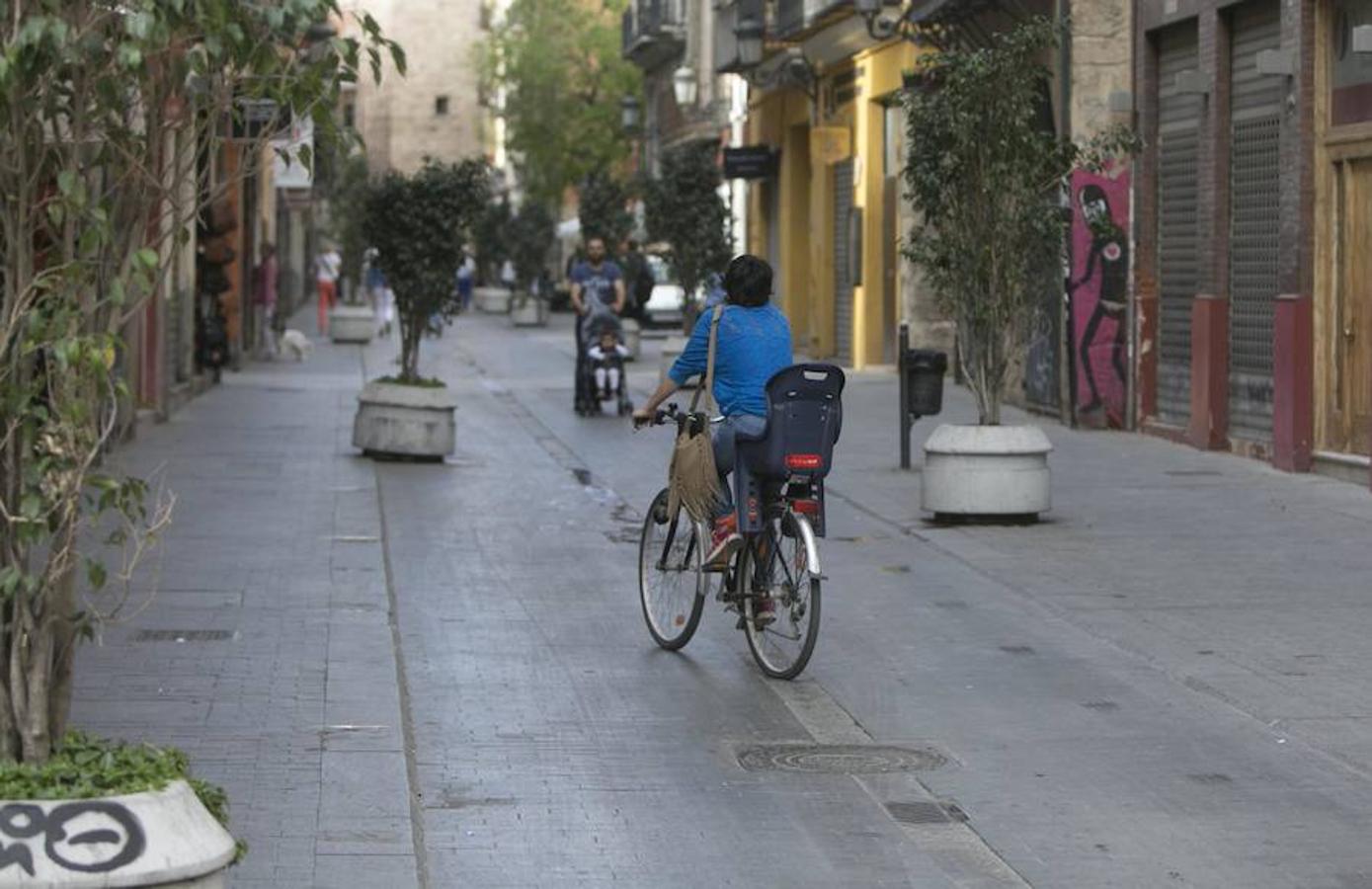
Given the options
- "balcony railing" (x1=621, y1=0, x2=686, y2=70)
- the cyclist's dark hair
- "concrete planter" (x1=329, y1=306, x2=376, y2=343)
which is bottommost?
"concrete planter" (x1=329, y1=306, x2=376, y2=343)

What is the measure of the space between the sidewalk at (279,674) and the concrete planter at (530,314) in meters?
39.9

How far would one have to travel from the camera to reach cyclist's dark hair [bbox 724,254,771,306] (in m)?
10.6

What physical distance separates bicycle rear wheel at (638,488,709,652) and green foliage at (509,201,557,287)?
181ft

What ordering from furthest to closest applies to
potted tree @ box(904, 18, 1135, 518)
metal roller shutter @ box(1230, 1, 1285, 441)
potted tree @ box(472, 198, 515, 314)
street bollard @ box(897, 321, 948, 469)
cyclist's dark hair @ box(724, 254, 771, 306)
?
1. potted tree @ box(472, 198, 515, 314)
2. metal roller shutter @ box(1230, 1, 1285, 441)
3. street bollard @ box(897, 321, 948, 469)
4. potted tree @ box(904, 18, 1135, 518)
5. cyclist's dark hair @ box(724, 254, 771, 306)

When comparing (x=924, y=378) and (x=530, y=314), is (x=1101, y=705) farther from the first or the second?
(x=530, y=314)

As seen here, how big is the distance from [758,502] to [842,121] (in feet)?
100

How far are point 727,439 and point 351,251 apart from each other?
55613mm

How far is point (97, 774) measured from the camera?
5.18m

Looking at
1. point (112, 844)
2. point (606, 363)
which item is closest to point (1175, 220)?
point (606, 363)

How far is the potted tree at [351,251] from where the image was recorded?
49.1 m

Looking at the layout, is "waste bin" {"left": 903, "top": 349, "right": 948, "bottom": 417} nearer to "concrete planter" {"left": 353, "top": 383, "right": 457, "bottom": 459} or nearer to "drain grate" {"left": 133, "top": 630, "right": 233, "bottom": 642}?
"concrete planter" {"left": 353, "top": 383, "right": 457, "bottom": 459}

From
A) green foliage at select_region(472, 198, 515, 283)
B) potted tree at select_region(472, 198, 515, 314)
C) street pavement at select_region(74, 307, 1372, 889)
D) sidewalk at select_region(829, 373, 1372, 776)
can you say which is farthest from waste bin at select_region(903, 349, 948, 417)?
green foliage at select_region(472, 198, 515, 283)

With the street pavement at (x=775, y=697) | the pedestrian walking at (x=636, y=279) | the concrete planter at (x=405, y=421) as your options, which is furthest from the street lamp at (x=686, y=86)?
the street pavement at (x=775, y=697)

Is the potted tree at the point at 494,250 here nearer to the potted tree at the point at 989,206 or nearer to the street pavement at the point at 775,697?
the potted tree at the point at 989,206
